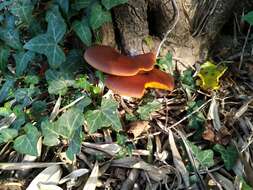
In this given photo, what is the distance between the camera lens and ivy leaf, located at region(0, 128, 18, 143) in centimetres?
209

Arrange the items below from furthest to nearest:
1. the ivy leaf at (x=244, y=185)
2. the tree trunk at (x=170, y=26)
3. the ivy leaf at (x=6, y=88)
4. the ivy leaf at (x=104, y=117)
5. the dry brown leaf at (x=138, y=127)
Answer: the ivy leaf at (x=6, y=88) → the tree trunk at (x=170, y=26) → the dry brown leaf at (x=138, y=127) → the ivy leaf at (x=104, y=117) → the ivy leaf at (x=244, y=185)

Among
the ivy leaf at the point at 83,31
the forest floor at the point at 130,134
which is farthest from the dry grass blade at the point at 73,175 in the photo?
the ivy leaf at the point at 83,31

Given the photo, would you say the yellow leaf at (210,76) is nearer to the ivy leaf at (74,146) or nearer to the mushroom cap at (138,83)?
the mushroom cap at (138,83)

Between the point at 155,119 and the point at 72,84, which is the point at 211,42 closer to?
the point at 155,119

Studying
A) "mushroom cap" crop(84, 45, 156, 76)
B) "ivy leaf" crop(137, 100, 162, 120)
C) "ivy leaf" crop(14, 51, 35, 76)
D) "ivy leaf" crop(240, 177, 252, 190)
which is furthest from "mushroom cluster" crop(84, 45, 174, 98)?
"ivy leaf" crop(240, 177, 252, 190)

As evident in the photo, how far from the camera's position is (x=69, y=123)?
2.08m

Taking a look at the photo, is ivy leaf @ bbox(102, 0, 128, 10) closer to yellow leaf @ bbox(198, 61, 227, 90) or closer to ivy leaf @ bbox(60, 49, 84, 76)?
ivy leaf @ bbox(60, 49, 84, 76)

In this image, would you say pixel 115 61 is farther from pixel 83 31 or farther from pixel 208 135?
pixel 208 135

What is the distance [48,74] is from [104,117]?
0.40 meters

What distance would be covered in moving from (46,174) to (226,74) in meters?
1.11

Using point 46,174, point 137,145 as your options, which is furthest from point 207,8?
point 46,174

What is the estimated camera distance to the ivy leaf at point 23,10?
7.61ft

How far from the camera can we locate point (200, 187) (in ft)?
6.71

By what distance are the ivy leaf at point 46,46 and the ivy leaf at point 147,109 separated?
489mm
